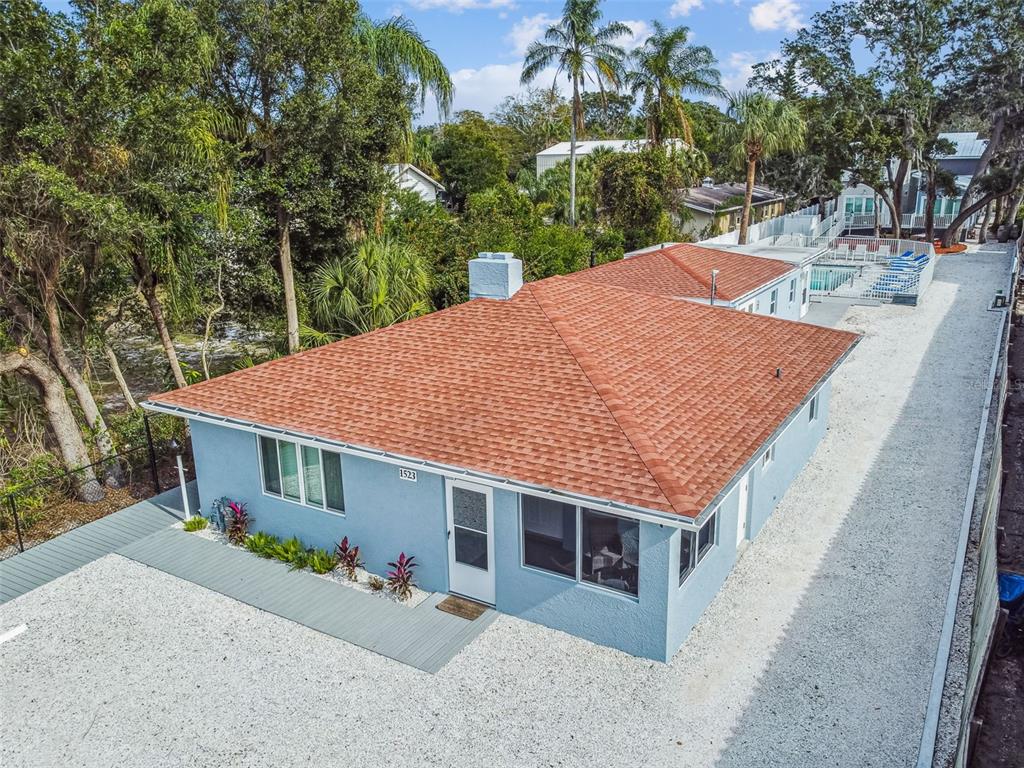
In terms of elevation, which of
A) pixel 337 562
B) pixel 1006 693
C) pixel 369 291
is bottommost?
pixel 1006 693

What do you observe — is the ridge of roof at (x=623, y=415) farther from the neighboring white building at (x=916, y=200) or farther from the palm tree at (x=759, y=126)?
the neighboring white building at (x=916, y=200)

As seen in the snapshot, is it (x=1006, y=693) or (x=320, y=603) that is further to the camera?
(x=320, y=603)

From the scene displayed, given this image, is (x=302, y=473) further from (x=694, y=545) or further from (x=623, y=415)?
(x=694, y=545)

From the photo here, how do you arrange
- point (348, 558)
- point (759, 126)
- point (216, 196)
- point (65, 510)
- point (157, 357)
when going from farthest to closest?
point (759, 126) → point (157, 357) → point (216, 196) → point (65, 510) → point (348, 558)

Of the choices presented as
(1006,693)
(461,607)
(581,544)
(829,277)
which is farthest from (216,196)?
(829,277)

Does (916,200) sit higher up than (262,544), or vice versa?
(916,200)

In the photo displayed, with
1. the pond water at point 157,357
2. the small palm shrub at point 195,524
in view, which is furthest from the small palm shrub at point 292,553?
the pond water at point 157,357
